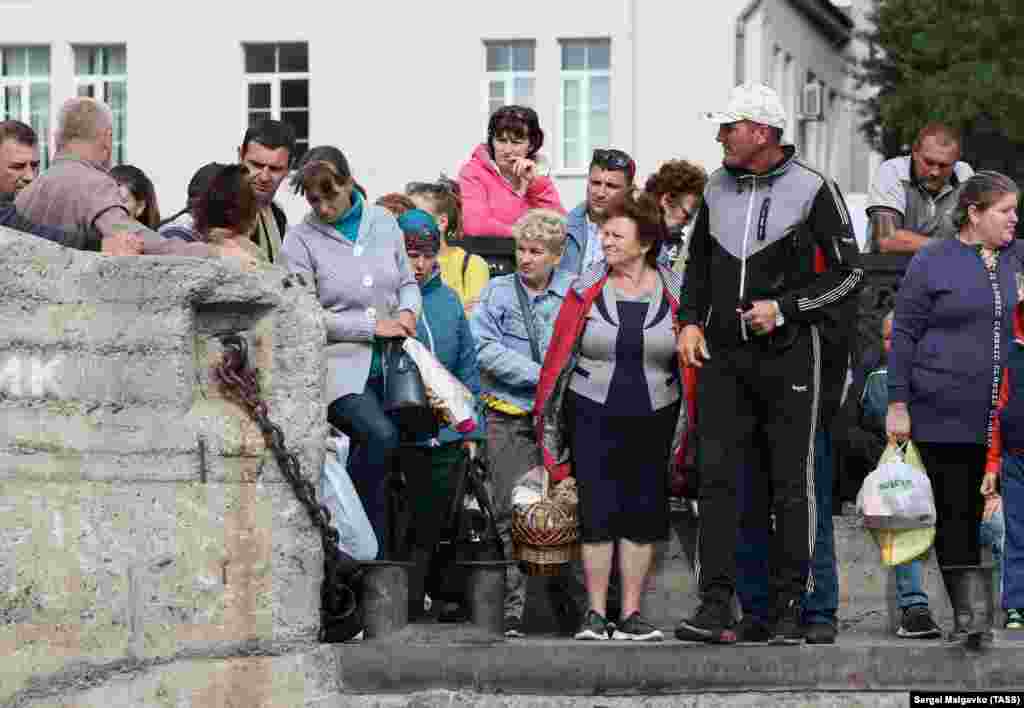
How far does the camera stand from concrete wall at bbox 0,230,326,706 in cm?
863

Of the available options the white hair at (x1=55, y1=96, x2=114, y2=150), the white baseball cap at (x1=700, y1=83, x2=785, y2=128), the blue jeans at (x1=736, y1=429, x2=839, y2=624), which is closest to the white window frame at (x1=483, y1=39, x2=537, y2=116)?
the white baseball cap at (x1=700, y1=83, x2=785, y2=128)

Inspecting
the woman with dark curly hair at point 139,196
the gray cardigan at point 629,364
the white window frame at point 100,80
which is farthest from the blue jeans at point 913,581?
the white window frame at point 100,80

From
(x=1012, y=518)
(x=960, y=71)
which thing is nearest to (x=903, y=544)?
(x=1012, y=518)

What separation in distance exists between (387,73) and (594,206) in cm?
2444

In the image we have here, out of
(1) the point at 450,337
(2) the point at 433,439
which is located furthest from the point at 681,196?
(2) the point at 433,439

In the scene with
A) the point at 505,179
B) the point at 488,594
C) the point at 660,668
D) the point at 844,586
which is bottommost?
the point at 660,668

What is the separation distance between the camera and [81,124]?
9203mm

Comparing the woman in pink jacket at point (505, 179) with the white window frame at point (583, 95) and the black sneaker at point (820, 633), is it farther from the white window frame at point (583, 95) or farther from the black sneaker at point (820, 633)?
the white window frame at point (583, 95)

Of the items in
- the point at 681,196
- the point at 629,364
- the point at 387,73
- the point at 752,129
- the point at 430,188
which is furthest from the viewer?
the point at 387,73

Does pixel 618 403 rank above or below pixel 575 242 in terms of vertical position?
below

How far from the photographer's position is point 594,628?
30.8ft

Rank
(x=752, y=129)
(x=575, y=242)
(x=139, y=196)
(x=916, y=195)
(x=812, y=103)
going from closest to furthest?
1. (x=752, y=129)
2. (x=139, y=196)
3. (x=575, y=242)
4. (x=916, y=195)
5. (x=812, y=103)

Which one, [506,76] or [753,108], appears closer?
[753,108]

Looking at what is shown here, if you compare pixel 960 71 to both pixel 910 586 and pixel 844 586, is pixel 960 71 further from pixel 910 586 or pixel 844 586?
pixel 910 586
